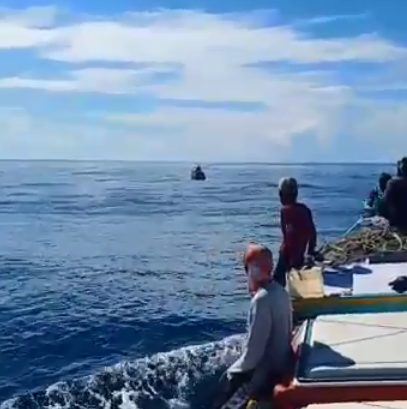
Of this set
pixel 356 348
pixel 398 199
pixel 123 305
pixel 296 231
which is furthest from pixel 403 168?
pixel 123 305

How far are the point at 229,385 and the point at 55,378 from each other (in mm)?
11070

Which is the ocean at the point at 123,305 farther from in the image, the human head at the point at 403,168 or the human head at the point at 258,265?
the human head at the point at 258,265

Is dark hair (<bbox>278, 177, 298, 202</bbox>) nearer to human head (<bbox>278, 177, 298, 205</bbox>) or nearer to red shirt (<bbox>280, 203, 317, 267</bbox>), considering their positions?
human head (<bbox>278, 177, 298, 205</bbox>)

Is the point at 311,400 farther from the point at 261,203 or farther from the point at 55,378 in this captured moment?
the point at 261,203

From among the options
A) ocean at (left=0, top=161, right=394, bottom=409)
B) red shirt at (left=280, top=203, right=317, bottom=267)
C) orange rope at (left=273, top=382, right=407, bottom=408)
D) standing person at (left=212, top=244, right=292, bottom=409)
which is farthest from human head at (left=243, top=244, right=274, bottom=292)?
ocean at (left=0, top=161, right=394, bottom=409)

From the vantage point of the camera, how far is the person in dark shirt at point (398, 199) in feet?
48.2

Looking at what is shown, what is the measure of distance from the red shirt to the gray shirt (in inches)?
191

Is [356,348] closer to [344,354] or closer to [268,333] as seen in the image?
[344,354]

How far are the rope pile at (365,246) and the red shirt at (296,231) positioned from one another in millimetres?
1419

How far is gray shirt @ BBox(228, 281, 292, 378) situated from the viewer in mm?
7032

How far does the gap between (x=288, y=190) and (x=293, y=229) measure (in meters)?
0.64

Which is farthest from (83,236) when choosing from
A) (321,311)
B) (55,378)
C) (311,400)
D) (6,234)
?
(311,400)

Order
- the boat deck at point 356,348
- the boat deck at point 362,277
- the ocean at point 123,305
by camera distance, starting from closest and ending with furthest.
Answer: the boat deck at point 356,348 → the boat deck at point 362,277 → the ocean at point 123,305

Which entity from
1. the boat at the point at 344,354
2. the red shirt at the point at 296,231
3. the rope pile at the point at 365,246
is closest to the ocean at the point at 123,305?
the rope pile at the point at 365,246
